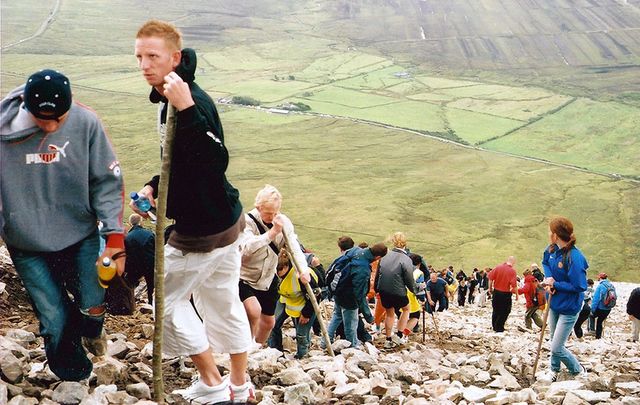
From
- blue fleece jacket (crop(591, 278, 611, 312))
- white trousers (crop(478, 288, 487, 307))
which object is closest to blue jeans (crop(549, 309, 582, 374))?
blue fleece jacket (crop(591, 278, 611, 312))

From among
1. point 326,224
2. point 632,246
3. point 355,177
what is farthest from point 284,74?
point 632,246

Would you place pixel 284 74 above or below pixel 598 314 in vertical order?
below

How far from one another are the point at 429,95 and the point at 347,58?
40918 millimetres

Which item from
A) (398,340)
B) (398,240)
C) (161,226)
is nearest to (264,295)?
(161,226)

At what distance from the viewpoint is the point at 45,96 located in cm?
463

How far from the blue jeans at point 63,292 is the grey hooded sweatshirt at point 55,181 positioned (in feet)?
0.44

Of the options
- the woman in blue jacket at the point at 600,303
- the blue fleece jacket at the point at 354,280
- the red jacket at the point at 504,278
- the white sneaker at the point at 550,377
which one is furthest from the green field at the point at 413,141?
the white sneaker at the point at 550,377

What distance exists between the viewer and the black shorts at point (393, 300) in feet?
41.3

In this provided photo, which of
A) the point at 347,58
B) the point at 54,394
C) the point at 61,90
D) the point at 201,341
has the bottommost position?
the point at 347,58

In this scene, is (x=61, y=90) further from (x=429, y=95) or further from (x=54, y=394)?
(x=429, y=95)

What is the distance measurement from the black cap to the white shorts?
1.25 metres

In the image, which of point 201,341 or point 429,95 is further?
point 429,95

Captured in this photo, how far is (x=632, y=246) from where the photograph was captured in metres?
82.6

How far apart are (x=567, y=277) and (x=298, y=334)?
3811 millimetres
